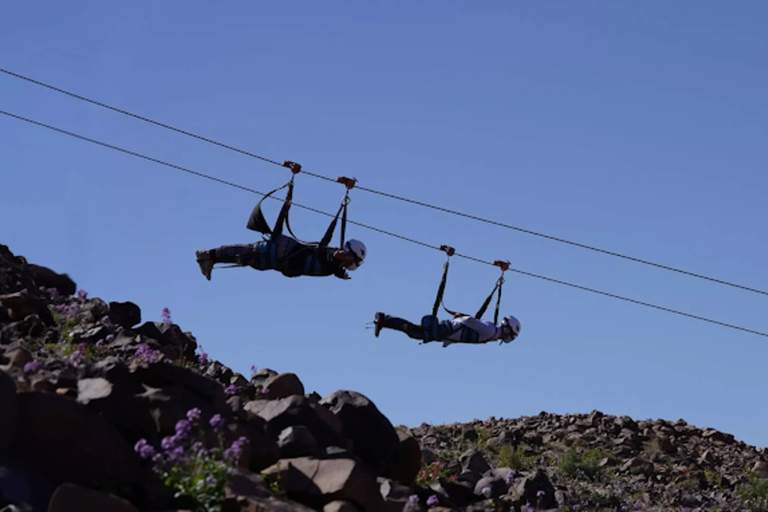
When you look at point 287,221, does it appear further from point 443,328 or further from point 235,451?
point 235,451

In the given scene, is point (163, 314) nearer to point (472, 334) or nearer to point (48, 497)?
point (48, 497)

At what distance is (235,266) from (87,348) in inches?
306

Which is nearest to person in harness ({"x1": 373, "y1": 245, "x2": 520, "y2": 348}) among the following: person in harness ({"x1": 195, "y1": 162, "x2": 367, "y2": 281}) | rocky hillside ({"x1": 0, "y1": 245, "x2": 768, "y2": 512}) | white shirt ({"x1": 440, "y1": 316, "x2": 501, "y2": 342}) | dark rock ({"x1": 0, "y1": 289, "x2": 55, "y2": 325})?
white shirt ({"x1": 440, "y1": 316, "x2": 501, "y2": 342})

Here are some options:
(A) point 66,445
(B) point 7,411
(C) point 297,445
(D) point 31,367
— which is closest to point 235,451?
(A) point 66,445

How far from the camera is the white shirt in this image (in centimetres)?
2336

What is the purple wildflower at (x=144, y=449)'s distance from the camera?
30.5 ft

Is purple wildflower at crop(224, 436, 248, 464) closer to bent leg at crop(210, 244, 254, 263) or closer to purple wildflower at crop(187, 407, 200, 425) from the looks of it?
purple wildflower at crop(187, 407, 200, 425)

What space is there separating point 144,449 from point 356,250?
11702mm

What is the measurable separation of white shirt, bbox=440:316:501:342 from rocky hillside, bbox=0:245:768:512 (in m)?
5.42

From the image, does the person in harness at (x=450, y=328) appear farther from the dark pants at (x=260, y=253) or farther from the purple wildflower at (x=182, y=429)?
the purple wildflower at (x=182, y=429)

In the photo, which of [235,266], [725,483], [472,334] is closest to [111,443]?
[235,266]

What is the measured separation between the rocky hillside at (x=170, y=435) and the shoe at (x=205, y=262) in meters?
3.71

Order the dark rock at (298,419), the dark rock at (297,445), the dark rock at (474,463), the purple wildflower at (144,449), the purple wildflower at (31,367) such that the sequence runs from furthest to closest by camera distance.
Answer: the dark rock at (474,463)
the dark rock at (298,419)
the dark rock at (297,445)
the purple wildflower at (31,367)
the purple wildflower at (144,449)

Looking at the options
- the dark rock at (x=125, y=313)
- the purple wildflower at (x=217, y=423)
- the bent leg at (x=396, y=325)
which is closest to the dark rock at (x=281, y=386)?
the purple wildflower at (x=217, y=423)
